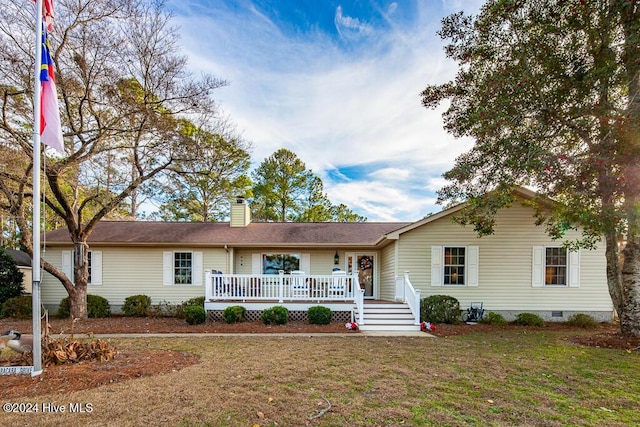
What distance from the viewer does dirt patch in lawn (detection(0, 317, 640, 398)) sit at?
4.82 m

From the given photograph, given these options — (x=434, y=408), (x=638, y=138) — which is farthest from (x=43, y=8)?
(x=638, y=138)

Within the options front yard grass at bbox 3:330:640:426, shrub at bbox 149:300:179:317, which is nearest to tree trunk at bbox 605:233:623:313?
front yard grass at bbox 3:330:640:426

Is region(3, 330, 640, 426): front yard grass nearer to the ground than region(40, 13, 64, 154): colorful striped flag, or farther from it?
nearer to the ground

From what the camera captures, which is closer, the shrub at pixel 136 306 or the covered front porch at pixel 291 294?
the covered front porch at pixel 291 294

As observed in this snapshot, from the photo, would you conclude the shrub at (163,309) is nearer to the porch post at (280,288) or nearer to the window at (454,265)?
the porch post at (280,288)

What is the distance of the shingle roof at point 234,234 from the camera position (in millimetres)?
13266

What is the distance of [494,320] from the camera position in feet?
36.3

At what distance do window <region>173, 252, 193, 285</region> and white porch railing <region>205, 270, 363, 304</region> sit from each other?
2.56 m

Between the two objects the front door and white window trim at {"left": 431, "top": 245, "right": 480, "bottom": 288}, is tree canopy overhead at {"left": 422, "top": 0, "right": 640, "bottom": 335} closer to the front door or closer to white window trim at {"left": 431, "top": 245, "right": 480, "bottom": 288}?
white window trim at {"left": 431, "top": 245, "right": 480, "bottom": 288}

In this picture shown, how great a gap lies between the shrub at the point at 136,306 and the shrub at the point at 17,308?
3004mm

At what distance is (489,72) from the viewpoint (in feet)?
29.0

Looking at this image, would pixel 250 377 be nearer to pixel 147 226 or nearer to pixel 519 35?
pixel 519 35

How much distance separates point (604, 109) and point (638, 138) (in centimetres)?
88

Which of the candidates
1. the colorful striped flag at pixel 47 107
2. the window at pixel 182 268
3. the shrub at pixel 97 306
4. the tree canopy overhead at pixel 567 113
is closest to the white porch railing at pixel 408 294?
the tree canopy overhead at pixel 567 113
